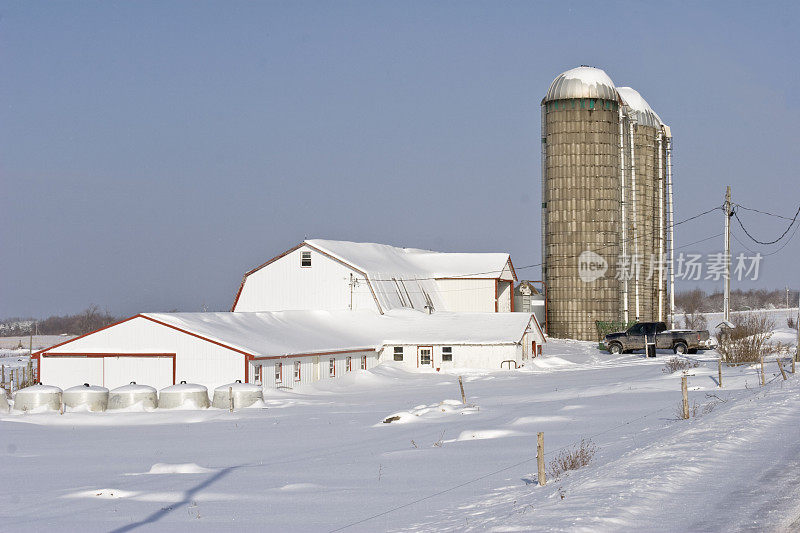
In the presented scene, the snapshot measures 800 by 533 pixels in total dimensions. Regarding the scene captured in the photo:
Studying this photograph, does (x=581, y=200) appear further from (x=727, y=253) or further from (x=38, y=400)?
(x=38, y=400)

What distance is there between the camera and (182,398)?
38.3 meters

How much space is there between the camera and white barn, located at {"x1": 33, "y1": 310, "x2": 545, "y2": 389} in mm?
43125

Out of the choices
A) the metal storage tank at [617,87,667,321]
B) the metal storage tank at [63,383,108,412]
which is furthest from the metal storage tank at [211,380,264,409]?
the metal storage tank at [617,87,667,321]

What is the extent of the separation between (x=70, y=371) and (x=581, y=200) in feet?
150

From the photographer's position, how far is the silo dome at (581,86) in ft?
258

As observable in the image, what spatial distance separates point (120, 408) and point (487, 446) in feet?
64.1

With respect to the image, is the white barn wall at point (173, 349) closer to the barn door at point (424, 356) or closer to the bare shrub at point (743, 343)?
the barn door at point (424, 356)

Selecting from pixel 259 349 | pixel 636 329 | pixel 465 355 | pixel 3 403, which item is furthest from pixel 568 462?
pixel 636 329

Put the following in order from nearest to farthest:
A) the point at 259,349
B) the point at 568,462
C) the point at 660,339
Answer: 1. the point at 568,462
2. the point at 259,349
3. the point at 660,339

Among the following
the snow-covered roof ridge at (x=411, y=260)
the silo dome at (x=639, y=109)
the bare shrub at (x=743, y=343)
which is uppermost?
the silo dome at (x=639, y=109)

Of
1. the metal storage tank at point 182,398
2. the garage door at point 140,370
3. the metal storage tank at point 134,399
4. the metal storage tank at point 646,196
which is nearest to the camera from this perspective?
the metal storage tank at point 182,398

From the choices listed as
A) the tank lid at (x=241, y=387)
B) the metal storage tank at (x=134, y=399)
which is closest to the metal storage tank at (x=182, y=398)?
the metal storage tank at (x=134, y=399)

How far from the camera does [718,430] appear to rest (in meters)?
22.0

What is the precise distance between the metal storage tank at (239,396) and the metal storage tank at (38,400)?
6240 mm
